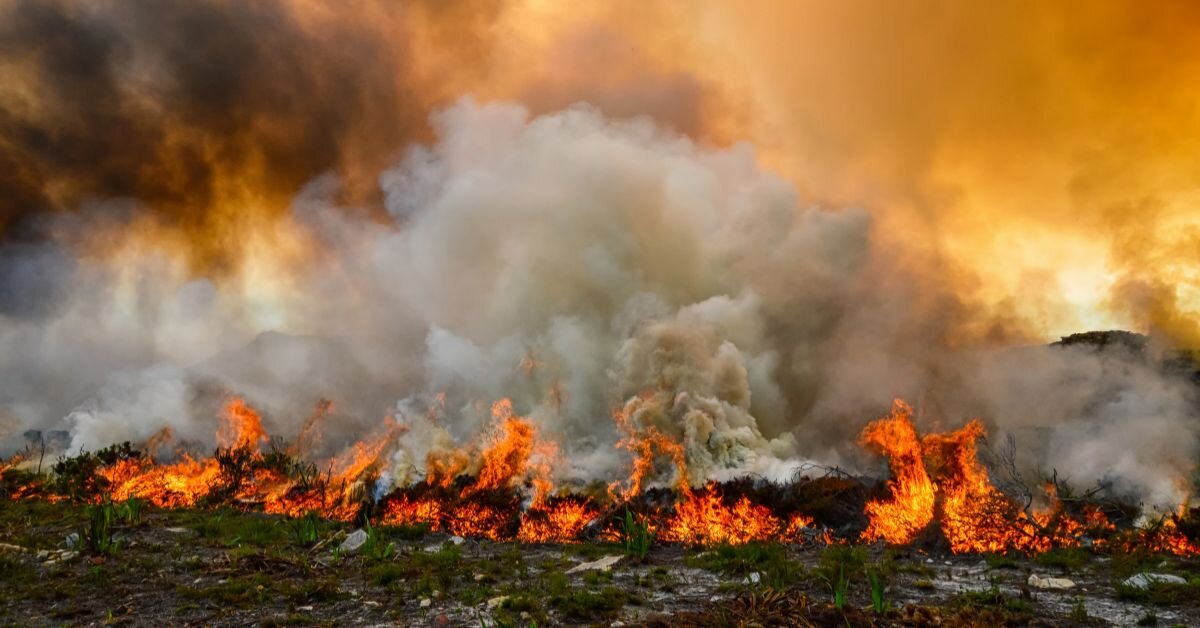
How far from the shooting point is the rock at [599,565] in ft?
61.7

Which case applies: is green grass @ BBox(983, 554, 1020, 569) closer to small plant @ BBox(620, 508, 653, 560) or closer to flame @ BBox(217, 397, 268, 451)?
small plant @ BBox(620, 508, 653, 560)

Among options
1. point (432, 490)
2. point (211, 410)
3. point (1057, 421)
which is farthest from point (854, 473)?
point (211, 410)

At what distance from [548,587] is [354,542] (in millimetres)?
10438

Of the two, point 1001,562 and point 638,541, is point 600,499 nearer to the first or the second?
point 638,541

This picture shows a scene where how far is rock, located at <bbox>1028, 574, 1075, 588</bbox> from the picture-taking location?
1568cm

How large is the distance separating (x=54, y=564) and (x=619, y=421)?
35848 mm

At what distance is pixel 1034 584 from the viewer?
15766mm

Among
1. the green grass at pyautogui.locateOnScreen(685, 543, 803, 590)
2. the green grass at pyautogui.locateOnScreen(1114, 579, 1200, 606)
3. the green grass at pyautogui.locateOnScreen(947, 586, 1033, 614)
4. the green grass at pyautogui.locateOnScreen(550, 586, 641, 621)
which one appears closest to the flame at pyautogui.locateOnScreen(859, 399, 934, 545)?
the green grass at pyautogui.locateOnScreen(685, 543, 803, 590)

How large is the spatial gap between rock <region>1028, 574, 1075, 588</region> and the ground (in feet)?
0.88

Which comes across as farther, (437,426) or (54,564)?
(437,426)

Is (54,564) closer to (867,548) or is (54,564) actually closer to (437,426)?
(867,548)

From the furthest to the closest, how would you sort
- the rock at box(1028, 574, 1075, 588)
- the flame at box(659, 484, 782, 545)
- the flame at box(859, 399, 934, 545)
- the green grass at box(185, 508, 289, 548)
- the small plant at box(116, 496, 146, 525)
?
the flame at box(659, 484, 782, 545) → the flame at box(859, 399, 934, 545) → the small plant at box(116, 496, 146, 525) → the green grass at box(185, 508, 289, 548) → the rock at box(1028, 574, 1075, 588)

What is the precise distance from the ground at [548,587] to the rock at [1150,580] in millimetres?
352

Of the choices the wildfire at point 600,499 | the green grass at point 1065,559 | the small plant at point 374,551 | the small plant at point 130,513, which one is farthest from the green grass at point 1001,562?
the small plant at point 130,513
